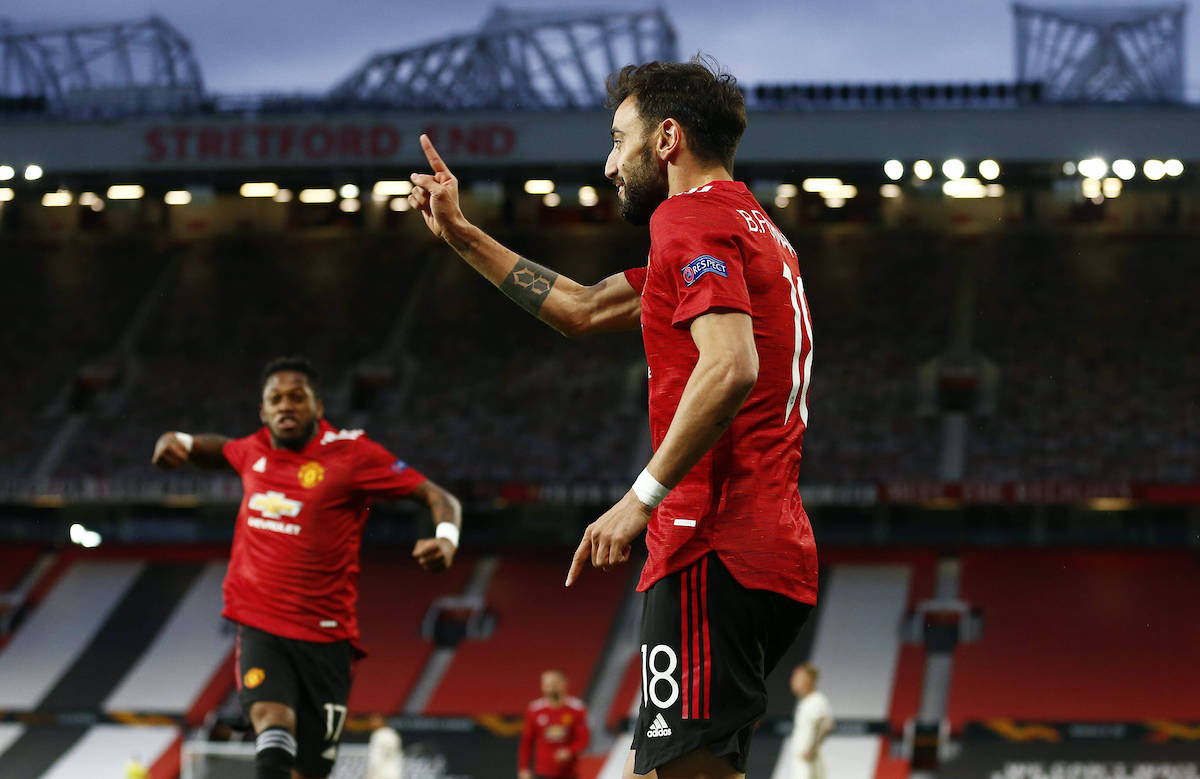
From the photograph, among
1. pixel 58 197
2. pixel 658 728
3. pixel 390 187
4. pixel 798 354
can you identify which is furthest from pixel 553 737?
pixel 58 197

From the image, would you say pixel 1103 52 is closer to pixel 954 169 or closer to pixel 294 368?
pixel 954 169

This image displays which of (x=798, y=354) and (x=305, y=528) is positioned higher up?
(x=305, y=528)

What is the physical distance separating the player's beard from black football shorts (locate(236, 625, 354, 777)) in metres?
3.59

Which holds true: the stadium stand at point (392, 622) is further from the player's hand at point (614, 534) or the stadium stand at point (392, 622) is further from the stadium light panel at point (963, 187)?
the player's hand at point (614, 534)

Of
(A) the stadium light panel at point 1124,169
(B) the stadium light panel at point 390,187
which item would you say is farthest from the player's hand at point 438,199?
(B) the stadium light panel at point 390,187

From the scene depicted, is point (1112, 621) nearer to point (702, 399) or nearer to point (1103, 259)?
point (1103, 259)

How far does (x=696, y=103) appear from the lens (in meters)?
3.24

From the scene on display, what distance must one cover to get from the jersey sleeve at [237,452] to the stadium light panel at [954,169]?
1463 cm

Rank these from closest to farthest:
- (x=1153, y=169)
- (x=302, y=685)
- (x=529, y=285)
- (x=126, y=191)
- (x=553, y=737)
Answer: (x=529, y=285) → (x=302, y=685) → (x=553, y=737) → (x=1153, y=169) → (x=126, y=191)

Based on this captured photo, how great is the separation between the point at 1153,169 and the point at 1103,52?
374cm

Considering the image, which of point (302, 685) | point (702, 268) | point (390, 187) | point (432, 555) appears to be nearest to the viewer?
point (702, 268)

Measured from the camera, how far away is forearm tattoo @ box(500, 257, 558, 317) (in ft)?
12.9

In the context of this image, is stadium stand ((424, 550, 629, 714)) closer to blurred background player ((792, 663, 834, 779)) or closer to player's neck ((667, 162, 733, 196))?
blurred background player ((792, 663, 834, 779))

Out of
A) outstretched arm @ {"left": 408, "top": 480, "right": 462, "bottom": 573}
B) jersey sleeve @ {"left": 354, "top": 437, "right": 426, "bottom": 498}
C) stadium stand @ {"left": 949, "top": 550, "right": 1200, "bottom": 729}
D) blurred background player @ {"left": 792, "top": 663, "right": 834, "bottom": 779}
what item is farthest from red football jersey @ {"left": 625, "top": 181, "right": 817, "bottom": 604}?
stadium stand @ {"left": 949, "top": 550, "right": 1200, "bottom": 729}
